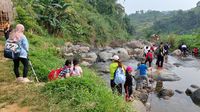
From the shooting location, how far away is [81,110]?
289 inches

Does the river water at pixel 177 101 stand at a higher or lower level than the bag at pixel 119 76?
lower

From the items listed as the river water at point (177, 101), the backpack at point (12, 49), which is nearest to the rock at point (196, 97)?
the river water at point (177, 101)

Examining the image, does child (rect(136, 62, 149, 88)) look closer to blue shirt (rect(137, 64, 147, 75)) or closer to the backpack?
blue shirt (rect(137, 64, 147, 75))

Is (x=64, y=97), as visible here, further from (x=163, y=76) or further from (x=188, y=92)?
(x=163, y=76)

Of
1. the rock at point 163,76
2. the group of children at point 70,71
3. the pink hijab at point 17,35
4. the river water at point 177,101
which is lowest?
the river water at point 177,101

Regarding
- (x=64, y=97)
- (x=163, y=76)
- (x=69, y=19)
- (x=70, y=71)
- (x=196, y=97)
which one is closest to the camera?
(x=64, y=97)

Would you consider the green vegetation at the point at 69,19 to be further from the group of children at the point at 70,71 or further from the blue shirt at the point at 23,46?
the blue shirt at the point at 23,46

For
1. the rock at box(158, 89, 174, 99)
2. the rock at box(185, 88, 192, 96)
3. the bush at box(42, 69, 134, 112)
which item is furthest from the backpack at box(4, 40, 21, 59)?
the rock at box(185, 88, 192, 96)

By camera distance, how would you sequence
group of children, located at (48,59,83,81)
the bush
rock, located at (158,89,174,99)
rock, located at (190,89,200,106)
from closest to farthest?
the bush < group of children, located at (48,59,83,81) < rock, located at (190,89,200,106) < rock, located at (158,89,174,99)

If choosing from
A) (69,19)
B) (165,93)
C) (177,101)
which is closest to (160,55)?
(165,93)

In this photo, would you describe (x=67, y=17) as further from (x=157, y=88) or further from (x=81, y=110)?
(x=81, y=110)

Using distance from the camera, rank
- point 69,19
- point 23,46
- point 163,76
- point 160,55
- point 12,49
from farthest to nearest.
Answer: point 69,19 → point 160,55 → point 163,76 → point 23,46 → point 12,49

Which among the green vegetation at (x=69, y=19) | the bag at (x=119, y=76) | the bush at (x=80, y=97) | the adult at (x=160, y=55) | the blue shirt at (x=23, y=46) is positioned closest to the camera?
the bush at (x=80, y=97)

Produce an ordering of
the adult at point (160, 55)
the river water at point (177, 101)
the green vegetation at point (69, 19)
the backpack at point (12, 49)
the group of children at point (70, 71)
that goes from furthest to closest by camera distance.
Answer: the green vegetation at point (69, 19), the adult at point (160, 55), the river water at point (177, 101), the group of children at point (70, 71), the backpack at point (12, 49)
